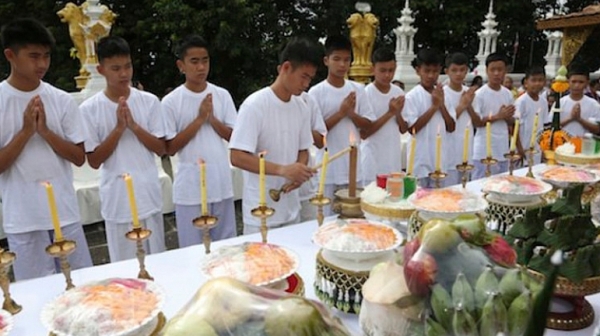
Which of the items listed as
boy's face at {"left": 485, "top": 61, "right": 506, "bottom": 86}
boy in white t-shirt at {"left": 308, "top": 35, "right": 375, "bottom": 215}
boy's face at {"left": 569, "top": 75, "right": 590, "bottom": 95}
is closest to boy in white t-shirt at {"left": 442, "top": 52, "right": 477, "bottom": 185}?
boy's face at {"left": 485, "top": 61, "right": 506, "bottom": 86}

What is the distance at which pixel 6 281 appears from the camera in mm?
1195

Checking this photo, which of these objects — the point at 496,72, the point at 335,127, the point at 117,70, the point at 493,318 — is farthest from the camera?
the point at 496,72

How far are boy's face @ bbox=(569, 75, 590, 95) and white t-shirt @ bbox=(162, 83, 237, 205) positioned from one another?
3355mm

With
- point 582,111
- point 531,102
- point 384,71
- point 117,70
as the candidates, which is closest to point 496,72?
point 531,102

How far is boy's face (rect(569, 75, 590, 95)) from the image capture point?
4137 mm

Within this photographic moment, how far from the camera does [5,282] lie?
1.19 m

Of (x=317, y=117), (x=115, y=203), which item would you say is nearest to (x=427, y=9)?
(x=317, y=117)

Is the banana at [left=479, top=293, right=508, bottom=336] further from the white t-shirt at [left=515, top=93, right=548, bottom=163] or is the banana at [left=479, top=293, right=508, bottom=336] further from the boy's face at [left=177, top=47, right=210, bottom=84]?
the white t-shirt at [left=515, top=93, right=548, bottom=163]

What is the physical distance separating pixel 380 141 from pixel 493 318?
8.56ft

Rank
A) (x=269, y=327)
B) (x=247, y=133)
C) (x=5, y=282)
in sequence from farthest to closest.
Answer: (x=247, y=133)
(x=5, y=282)
(x=269, y=327)

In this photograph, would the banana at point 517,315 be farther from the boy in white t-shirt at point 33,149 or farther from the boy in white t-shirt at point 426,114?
the boy in white t-shirt at point 426,114

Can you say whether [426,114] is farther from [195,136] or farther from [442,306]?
[442,306]

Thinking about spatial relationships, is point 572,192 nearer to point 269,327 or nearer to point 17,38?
point 269,327

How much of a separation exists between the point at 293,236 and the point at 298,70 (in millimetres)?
751
